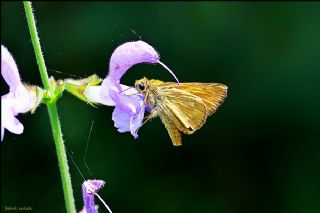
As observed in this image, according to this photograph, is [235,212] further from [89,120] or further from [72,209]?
[72,209]

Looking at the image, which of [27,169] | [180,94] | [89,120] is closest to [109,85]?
[180,94]

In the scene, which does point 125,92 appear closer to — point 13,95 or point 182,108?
point 182,108

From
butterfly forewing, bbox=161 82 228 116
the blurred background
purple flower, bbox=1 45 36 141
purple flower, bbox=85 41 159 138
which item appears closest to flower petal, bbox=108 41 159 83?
purple flower, bbox=85 41 159 138

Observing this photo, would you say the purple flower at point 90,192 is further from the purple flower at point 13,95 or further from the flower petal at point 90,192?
the purple flower at point 13,95

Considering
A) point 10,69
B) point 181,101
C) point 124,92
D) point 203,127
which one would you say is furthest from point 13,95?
point 203,127

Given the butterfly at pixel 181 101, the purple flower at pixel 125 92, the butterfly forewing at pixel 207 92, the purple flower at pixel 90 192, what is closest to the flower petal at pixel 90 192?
the purple flower at pixel 90 192
